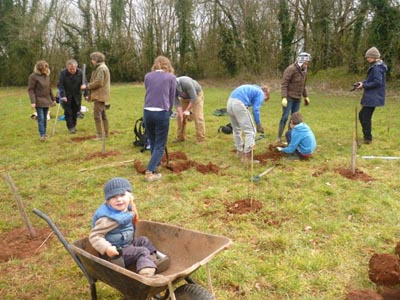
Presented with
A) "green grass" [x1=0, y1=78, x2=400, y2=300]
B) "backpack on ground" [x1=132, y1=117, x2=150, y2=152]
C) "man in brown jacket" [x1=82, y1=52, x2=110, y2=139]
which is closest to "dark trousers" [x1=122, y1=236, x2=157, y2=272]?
"green grass" [x1=0, y1=78, x2=400, y2=300]

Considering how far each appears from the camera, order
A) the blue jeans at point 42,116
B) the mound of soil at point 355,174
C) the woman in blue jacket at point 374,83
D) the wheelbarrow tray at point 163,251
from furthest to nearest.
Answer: the blue jeans at point 42,116, the woman in blue jacket at point 374,83, the mound of soil at point 355,174, the wheelbarrow tray at point 163,251

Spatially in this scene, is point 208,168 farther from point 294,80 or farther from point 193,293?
point 193,293

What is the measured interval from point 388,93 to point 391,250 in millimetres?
16040

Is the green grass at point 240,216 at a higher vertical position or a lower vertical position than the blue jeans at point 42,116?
lower

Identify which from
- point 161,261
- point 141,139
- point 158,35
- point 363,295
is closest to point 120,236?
point 161,261

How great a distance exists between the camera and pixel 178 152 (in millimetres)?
7797

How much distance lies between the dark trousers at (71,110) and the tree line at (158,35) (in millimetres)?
17409

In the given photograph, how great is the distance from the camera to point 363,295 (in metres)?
3.09

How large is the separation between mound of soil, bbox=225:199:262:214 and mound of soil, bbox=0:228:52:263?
88.5 inches

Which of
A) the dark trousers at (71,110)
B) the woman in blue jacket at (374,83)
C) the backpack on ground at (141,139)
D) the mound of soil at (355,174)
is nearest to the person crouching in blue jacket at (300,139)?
the mound of soil at (355,174)

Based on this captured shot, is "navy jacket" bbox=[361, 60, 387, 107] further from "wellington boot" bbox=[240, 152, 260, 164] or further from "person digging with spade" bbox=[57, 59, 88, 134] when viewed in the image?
"person digging with spade" bbox=[57, 59, 88, 134]

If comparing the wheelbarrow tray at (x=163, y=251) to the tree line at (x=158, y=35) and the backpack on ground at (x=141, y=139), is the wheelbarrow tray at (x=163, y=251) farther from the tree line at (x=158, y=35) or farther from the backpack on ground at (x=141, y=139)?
the tree line at (x=158, y=35)

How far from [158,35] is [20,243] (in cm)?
2786

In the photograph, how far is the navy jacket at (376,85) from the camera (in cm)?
775
